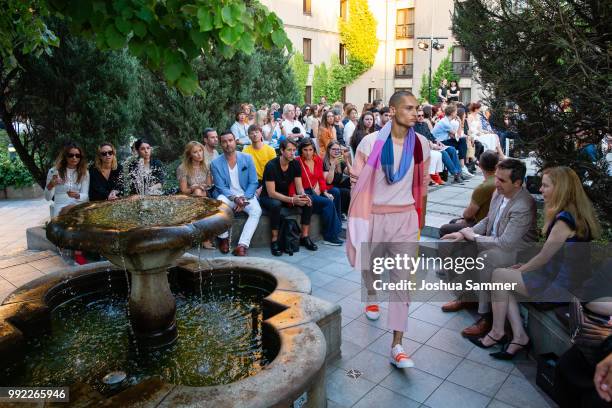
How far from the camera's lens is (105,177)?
686cm

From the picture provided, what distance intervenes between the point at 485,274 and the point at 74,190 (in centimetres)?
539

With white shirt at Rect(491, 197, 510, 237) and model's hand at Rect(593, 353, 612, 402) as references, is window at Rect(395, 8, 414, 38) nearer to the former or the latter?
white shirt at Rect(491, 197, 510, 237)

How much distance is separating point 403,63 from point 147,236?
119ft

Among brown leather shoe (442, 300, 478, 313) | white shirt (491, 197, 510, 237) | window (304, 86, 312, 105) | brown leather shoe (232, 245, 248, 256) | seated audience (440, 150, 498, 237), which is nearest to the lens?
white shirt (491, 197, 510, 237)

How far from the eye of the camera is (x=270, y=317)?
418 centimetres

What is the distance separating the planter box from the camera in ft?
38.8

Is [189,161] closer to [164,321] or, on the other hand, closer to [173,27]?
[164,321]

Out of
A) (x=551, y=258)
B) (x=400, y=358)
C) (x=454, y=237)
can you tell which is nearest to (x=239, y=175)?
(x=454, y=237)

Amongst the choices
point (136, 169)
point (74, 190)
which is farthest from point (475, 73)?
point (74, 190)

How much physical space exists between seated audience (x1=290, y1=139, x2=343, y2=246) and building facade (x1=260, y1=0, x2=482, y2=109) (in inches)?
962

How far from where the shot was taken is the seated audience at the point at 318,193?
7652 millimetres

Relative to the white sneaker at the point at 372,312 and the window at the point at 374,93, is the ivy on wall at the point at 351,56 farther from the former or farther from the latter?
the white sneaker at the point at 372,312

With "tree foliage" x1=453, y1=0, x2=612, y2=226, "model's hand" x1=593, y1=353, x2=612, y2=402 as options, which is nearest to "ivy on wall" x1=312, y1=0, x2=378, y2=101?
"tree foliage" x1=453, y1=0, x2=612, y2=226

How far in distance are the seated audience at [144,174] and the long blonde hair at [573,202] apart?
519cm
